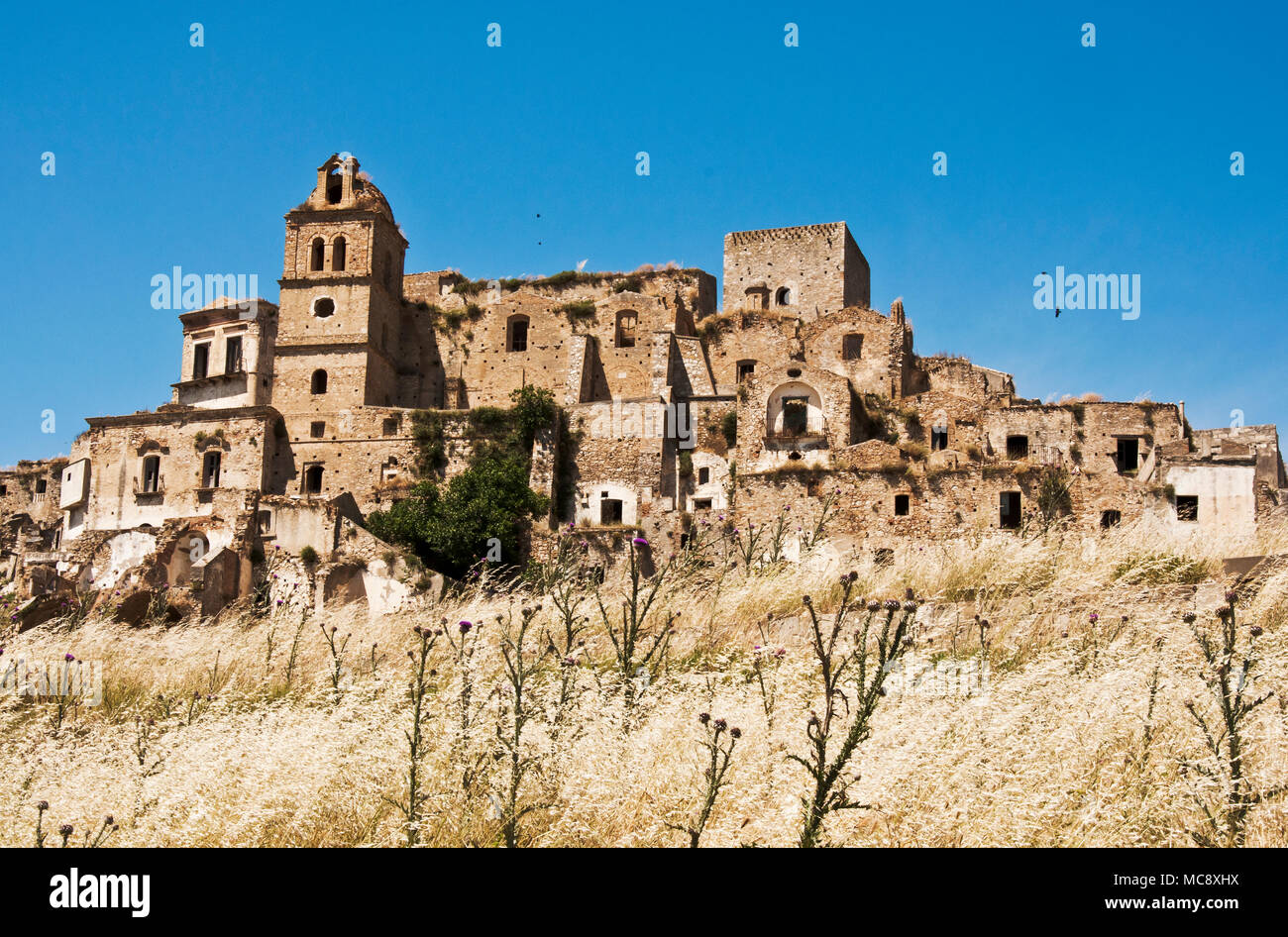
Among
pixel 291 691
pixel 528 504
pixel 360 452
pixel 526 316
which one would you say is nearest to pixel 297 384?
pixel 360 452

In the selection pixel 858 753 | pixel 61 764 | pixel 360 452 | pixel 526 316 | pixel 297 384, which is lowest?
pixel 61 764

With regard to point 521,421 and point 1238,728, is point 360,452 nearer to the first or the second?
point 521,421

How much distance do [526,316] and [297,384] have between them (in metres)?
9.26

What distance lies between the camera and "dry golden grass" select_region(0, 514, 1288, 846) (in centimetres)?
564

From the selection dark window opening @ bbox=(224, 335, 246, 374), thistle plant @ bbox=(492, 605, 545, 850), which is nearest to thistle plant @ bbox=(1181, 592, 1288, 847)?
thistle plant @ bbox=(492, 605, 545, 850)

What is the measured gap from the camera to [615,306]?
41.6m

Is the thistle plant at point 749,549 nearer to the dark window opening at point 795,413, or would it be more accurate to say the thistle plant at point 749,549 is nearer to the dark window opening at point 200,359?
the dark window opening at point 795,413

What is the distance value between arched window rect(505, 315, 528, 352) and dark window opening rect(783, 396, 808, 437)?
45.1 feet

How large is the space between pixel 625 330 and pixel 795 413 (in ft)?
35.6

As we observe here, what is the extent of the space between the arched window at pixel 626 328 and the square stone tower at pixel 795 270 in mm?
4194

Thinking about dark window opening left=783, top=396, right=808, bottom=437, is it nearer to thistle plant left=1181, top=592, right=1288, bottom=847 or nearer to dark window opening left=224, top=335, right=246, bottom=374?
dark window opening left=224, top=335, right=246, bottom=374

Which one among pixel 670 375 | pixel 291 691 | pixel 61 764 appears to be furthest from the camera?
pixel 670 375

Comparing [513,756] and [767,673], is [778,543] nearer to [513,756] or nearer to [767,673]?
[767,673]

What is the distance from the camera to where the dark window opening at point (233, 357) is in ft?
138
